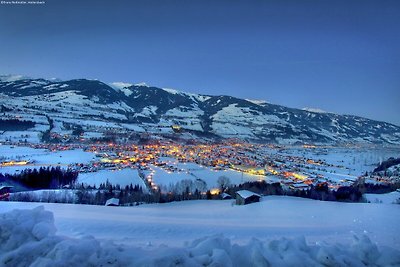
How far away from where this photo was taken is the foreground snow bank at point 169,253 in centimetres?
224

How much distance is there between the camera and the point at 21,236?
258 cm

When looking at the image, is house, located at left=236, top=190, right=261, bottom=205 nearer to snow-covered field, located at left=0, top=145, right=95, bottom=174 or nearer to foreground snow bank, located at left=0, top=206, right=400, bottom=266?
foreground snow bank, located at left=0, top=206, right=400, bottom=266

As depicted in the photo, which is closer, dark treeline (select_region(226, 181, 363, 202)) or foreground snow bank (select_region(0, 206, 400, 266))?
foreground snow bank (select_region(0, 206, 400, 266))

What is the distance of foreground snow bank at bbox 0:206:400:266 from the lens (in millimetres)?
2236

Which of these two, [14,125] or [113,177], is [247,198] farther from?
[14,125]

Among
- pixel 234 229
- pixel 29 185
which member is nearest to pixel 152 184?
pixel 29 185

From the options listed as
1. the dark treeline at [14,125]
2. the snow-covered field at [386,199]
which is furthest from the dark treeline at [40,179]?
the dark treeline at [14,125]

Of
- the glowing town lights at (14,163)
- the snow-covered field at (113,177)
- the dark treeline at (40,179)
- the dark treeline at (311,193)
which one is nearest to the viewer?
the dark treeline at (311,193)

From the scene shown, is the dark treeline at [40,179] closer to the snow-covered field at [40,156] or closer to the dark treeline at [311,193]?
the snow-covered field at [40,156]

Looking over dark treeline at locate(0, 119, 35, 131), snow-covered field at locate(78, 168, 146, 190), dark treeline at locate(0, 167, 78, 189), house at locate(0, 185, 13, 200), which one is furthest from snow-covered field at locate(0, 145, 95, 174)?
dark treeline at locate(0, 119, 35, 131)

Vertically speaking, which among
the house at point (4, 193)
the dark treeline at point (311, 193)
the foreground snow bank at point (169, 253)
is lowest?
the house at point (4, 193)

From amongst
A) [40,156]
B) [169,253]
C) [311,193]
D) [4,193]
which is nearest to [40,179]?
[4,193]

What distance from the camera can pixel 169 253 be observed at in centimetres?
231

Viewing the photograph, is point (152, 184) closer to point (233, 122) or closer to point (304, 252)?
point (304, 252)
